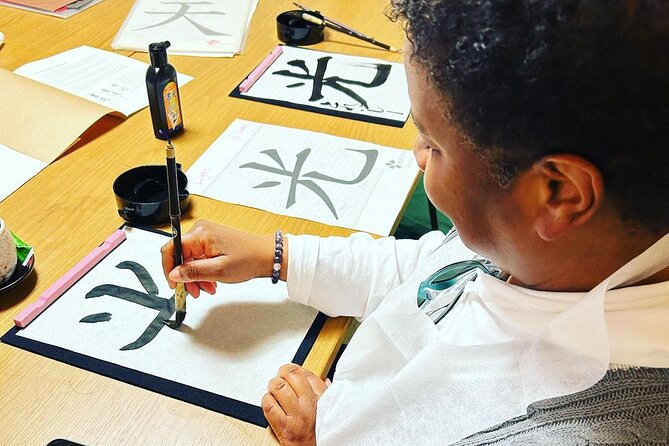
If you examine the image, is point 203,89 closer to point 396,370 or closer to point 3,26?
point 3,26

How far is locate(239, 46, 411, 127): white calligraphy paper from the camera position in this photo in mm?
1200

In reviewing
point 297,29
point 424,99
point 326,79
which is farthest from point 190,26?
point 424,99

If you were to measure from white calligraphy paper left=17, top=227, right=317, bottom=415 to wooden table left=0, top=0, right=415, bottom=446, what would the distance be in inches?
1.3

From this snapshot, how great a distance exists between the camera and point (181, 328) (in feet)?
2.50

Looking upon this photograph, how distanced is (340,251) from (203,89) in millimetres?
568

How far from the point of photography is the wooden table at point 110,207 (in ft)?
2.12

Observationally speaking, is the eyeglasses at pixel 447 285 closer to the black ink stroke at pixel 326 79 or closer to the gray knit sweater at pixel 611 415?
the gray knit sweater at pixel 611 415

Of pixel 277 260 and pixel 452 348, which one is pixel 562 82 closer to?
pixel 452 348

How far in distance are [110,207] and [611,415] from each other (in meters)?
0.72

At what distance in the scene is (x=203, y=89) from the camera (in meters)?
1.26

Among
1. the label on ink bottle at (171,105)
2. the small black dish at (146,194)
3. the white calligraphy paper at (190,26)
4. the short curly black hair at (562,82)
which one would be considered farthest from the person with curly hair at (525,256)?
the white calligraphy paper at (190,26)

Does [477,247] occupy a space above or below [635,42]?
below

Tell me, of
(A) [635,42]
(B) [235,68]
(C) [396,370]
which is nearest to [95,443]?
(C) [396,370]

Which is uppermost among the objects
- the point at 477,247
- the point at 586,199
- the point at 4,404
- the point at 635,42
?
the point at 635,42
